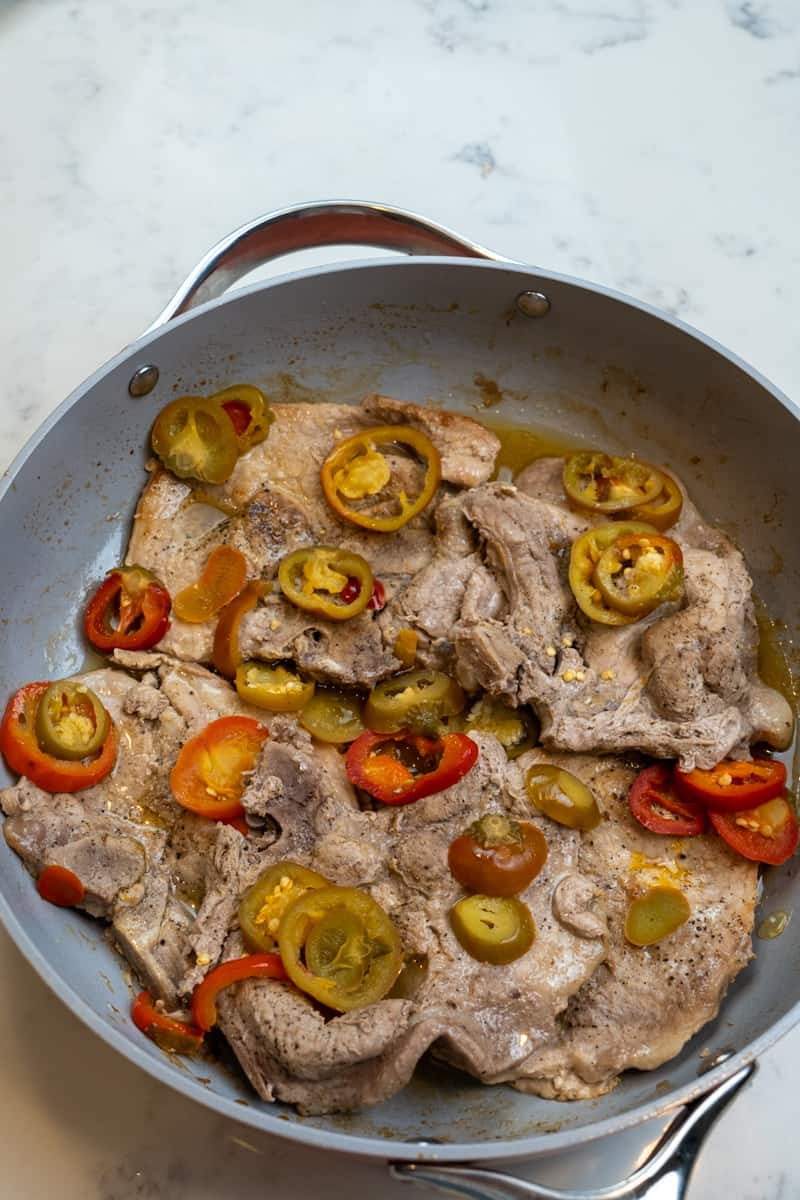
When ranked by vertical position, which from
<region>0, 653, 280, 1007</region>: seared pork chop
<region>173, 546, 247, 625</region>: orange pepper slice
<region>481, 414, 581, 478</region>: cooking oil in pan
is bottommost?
<region>0, 653, 280, 1007</region>: seared pork chop

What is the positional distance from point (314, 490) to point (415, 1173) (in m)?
2.23

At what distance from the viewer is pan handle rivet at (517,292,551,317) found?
416cm

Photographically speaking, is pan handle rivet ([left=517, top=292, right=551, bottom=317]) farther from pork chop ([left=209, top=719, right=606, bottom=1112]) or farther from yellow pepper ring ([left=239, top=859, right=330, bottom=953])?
yellow pepper ring ([left=239, top=859, right=330, bottom=953])

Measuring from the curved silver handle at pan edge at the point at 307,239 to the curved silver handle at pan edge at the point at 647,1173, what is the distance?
8.69 feet

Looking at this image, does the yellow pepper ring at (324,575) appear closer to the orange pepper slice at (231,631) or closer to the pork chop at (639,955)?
the orange pepper slice at (231,631)

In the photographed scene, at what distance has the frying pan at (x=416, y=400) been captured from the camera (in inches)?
130

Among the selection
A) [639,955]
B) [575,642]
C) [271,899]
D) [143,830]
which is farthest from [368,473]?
[639,955]

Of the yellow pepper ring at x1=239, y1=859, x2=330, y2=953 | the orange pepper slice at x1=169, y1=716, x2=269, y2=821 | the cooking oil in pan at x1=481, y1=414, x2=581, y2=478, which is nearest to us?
the yellow pepper ring at x1=239, y1=859, x2=330, y2=953

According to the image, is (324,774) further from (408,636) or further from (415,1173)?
(415,1173)

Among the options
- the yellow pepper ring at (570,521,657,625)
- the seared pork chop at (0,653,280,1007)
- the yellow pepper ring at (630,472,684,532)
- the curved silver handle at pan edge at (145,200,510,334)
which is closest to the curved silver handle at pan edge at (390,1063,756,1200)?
the seared pork chop at (0,653,280,1007)

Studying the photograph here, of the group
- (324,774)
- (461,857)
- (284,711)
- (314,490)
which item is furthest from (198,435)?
(461,857)

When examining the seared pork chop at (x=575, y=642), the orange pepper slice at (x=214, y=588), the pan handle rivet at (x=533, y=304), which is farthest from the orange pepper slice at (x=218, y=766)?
the pan handle rivet at (x=533, y=304)

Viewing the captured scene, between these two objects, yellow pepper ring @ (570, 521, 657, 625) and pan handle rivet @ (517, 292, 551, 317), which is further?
pan handle rivet @ (517, 292, 551, 317)

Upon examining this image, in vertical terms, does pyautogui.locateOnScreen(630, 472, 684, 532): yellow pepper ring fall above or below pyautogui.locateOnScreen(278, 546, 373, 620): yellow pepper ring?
above
